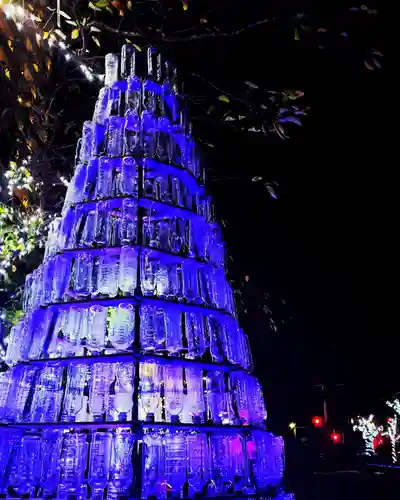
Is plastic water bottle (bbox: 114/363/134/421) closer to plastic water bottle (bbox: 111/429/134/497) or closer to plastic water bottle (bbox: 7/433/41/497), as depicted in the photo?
plastic water bottle (bbox: 111/429/134/497)

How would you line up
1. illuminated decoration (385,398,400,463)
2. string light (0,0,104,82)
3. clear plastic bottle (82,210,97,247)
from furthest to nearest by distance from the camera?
illuminated decoration (385,398,400,463), string light (0,0,104,82), clear plastic bottle (82,210,97,247)

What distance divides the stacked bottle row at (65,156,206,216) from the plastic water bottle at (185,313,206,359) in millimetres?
1102

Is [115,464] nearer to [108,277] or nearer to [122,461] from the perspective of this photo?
[122,461]

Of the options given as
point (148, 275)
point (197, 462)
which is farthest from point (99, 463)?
point (148, 275)

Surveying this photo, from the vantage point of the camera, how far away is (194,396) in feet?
13.2

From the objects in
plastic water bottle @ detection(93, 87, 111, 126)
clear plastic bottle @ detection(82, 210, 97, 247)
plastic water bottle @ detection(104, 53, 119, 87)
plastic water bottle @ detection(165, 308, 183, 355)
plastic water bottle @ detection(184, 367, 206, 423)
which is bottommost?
plastic water bottle @ detection(184, 367, 206, 423)

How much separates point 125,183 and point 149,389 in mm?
1914

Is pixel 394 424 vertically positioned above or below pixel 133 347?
above

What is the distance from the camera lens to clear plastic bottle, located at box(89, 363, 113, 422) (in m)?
3.84

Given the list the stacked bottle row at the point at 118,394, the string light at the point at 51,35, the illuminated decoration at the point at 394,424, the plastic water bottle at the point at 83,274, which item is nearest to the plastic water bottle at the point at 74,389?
the stacked bottle row at the point at 118,394

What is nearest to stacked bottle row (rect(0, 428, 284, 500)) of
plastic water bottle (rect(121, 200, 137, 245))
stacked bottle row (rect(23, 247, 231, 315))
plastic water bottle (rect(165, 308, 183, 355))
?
plastic water bottle (rect(165, 308, 183, 355))

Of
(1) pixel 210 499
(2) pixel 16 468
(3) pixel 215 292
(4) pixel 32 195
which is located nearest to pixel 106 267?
(3) pixel 215 292

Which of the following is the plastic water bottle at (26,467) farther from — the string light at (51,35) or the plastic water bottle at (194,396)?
the string light at (51,35)

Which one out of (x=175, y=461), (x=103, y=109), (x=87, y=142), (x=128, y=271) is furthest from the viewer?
(x=103, y=109)
